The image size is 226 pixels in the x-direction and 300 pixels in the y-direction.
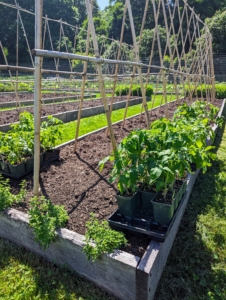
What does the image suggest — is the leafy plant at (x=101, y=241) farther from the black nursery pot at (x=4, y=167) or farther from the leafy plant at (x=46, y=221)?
the black nursery pot at (x=4, y=167)

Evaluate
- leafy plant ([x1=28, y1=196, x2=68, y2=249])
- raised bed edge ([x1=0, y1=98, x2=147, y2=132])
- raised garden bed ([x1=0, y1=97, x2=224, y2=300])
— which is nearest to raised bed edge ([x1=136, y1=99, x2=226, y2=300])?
raised garden bed ([x1=0, y1=97, x2=224, y2=300])

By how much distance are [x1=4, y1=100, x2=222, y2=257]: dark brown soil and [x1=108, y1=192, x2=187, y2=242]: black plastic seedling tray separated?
9cm

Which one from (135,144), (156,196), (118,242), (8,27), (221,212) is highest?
(8,27)

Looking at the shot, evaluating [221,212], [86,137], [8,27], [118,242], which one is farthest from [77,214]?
[8,27]

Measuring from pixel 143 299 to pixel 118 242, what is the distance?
1.32ft

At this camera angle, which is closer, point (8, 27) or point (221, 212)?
point (221, 212)

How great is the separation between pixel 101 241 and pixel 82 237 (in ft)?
0.64

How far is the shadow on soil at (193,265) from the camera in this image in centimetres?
177

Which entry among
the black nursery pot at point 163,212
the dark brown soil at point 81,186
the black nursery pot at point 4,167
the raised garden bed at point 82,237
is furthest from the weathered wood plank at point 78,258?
the black nursery pot at point 4,167

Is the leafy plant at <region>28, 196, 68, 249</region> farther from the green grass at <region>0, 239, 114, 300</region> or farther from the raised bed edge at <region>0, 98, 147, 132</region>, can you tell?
the raised bed edge at <region>0, 98, 147, 132</region>

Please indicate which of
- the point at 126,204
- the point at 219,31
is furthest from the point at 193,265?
the point at 219,31

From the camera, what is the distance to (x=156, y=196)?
7.06 ft

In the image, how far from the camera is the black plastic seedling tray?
71.9 inches

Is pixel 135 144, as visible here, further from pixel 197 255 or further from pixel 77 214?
pixel 197 255
